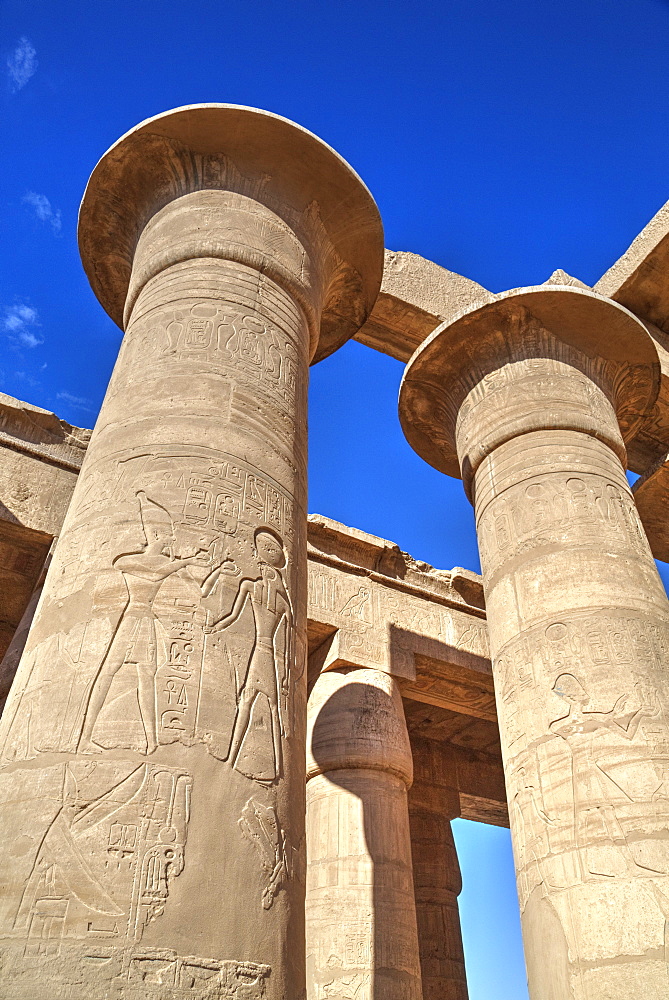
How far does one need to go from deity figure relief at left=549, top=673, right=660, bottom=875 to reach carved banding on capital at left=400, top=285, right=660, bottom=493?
227 centimetres

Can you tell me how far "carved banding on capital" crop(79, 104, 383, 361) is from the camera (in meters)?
4.67

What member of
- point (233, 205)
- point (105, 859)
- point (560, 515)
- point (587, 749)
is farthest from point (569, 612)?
point (105, 859)

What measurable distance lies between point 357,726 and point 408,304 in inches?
182

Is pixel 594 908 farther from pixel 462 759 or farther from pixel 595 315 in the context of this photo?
pixel 462 759

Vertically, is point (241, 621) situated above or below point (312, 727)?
below

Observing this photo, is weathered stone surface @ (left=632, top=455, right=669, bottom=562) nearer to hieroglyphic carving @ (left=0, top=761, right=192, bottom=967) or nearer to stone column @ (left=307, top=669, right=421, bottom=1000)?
stone column @ (left=307, top=669, right=421, bottom=1000)

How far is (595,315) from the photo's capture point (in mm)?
6926

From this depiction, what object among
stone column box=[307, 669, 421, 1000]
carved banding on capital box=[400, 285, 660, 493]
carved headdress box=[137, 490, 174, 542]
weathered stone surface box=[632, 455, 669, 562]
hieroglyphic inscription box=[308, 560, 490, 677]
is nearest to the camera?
carved headdress box=[137, 490, 174, 542]

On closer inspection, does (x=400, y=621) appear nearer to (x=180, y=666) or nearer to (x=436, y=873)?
(x=436, y=873)

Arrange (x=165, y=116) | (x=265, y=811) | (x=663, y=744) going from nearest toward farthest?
(x=265, y=811) → (x=663, y=744) → (x=165, y=116)

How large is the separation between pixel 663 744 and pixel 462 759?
323 inches

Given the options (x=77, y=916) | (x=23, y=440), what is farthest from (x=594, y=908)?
(x=23, y=440)

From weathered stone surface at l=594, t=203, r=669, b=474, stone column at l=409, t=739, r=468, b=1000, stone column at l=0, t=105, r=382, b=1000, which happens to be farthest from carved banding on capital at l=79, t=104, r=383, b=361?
stone column at l=409, t=739, r=468, b=1000

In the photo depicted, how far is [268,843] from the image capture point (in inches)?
A: 102
